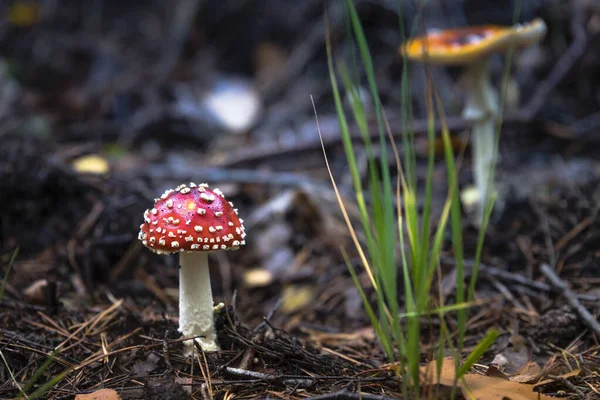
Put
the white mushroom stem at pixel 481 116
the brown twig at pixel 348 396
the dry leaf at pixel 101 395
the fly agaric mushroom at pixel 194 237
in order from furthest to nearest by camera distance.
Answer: the white mushroom stem at pixel 481 116
the fly agaric mushroom at pixel 194 237
the dry leaf at pixel 101 395
the brown twig at pixel 348 396

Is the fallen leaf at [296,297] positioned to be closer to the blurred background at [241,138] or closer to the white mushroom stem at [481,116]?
the blurred background at [241,138]

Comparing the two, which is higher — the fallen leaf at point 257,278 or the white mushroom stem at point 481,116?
the white mushroom stem at point 481,116

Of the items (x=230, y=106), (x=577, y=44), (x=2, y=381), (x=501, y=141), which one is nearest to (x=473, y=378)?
(x=2, y=381)

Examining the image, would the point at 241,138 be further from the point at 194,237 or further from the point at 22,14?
the point at 194,237

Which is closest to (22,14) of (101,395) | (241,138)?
(241,138)

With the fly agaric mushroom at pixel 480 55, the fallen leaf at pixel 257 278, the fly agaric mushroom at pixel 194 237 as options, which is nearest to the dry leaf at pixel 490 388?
the fly agaric mushroom at pixel 194 237

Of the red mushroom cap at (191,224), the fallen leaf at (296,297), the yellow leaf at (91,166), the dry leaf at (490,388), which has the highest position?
the red mushroom cap at (191,224)

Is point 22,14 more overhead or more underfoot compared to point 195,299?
more overhead
